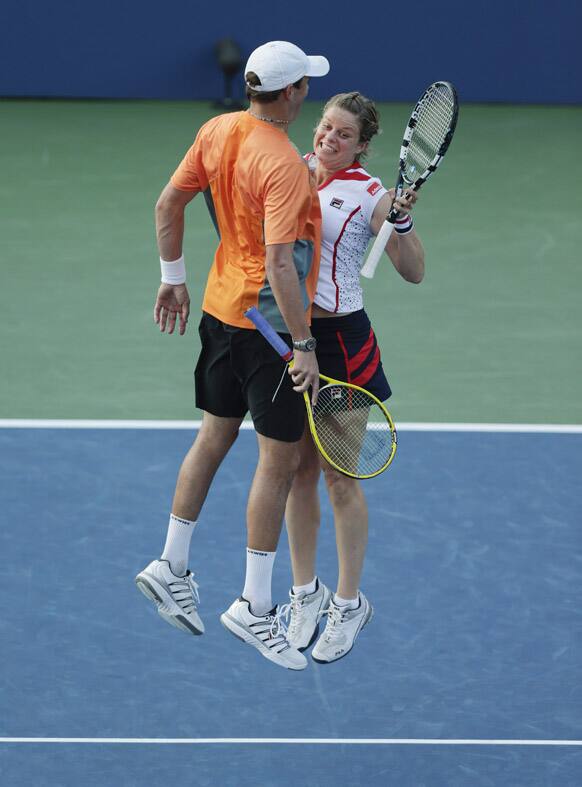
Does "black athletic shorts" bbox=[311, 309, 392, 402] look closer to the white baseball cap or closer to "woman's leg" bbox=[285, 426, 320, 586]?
"woman's leg" bbox=[285, 426, 320, 586]

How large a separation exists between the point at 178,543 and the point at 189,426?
355 cm

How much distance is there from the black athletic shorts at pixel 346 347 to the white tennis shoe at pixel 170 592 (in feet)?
3.38

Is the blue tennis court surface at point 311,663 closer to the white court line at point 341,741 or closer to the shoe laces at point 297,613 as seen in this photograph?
the white court line at point 341,741

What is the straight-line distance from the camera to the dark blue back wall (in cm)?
1606

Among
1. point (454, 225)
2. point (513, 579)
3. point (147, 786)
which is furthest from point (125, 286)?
point (147, 786)

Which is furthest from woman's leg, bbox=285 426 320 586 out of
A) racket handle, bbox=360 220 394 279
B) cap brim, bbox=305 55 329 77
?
cap brim, bbox=305 55 329 77

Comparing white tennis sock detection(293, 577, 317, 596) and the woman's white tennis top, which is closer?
the woman's white tennis top

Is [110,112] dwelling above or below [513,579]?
below

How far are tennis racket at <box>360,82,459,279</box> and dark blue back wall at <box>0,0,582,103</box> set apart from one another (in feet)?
34.3

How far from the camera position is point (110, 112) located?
16438 mm

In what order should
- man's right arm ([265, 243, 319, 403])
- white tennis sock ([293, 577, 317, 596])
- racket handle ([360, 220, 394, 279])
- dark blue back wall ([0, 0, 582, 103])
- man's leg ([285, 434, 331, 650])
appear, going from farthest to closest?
dark blue back wall ([0, 0, 582, 103])
white tennis sock ([293, 577, 317, 596])
man's leg ([285, 434, 331, 650])
racket handle ([360, 220, 394, 279])
man's right arm ([265, 243, 319, 403])

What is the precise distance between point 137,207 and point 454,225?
9.69 feet

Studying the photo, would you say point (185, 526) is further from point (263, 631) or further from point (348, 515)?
point (348, 515)

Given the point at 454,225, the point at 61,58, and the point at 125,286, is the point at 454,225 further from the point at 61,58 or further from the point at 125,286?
the point at 61,58
